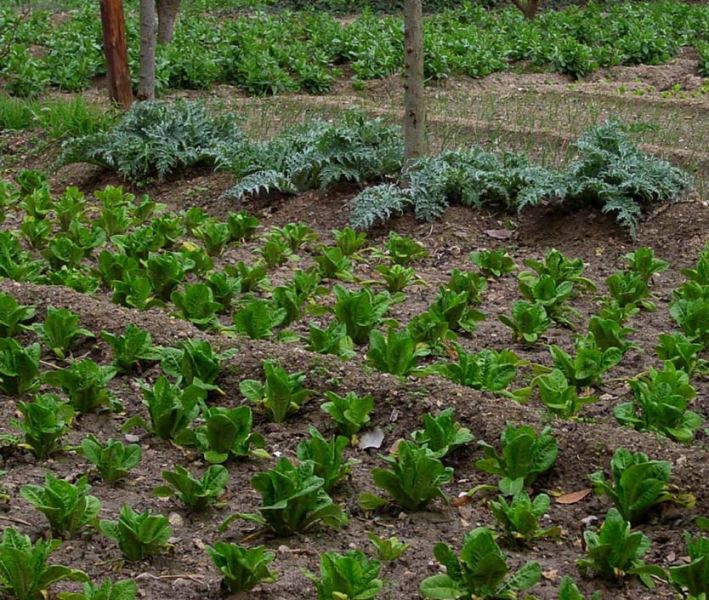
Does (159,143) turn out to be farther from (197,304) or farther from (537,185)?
(197,304)

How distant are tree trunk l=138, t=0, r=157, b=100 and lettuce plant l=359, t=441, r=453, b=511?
26.0ft

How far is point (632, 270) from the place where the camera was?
6.87 m

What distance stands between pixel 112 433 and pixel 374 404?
1.07 m

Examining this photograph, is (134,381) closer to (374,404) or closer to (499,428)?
(374,404)

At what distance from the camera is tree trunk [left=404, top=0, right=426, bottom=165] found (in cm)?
789

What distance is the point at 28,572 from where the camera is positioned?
3.20 m

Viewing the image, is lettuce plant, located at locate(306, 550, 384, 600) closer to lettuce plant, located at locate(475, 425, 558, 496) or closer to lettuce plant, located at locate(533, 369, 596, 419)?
lettuce plant, located at locate(475, 425, 558, 496)

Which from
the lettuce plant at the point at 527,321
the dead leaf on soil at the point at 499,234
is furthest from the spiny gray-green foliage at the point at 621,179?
the lettuce plant at the point at 527,321

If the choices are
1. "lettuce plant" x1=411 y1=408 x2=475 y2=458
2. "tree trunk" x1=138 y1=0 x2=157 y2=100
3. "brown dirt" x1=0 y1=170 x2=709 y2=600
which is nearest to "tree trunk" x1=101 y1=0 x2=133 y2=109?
"tree trunk" x1=138 y1=0 x2=157 y2=100

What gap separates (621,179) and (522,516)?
4.55 m

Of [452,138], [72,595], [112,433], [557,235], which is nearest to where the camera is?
[72,595]

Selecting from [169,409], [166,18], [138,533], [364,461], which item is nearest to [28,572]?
[138,533]

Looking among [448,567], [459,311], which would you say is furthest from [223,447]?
[459,311]

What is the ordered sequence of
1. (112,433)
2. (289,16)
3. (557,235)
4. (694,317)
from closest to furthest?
(112,433)
(694,317)
(557,235)
(289,16)
